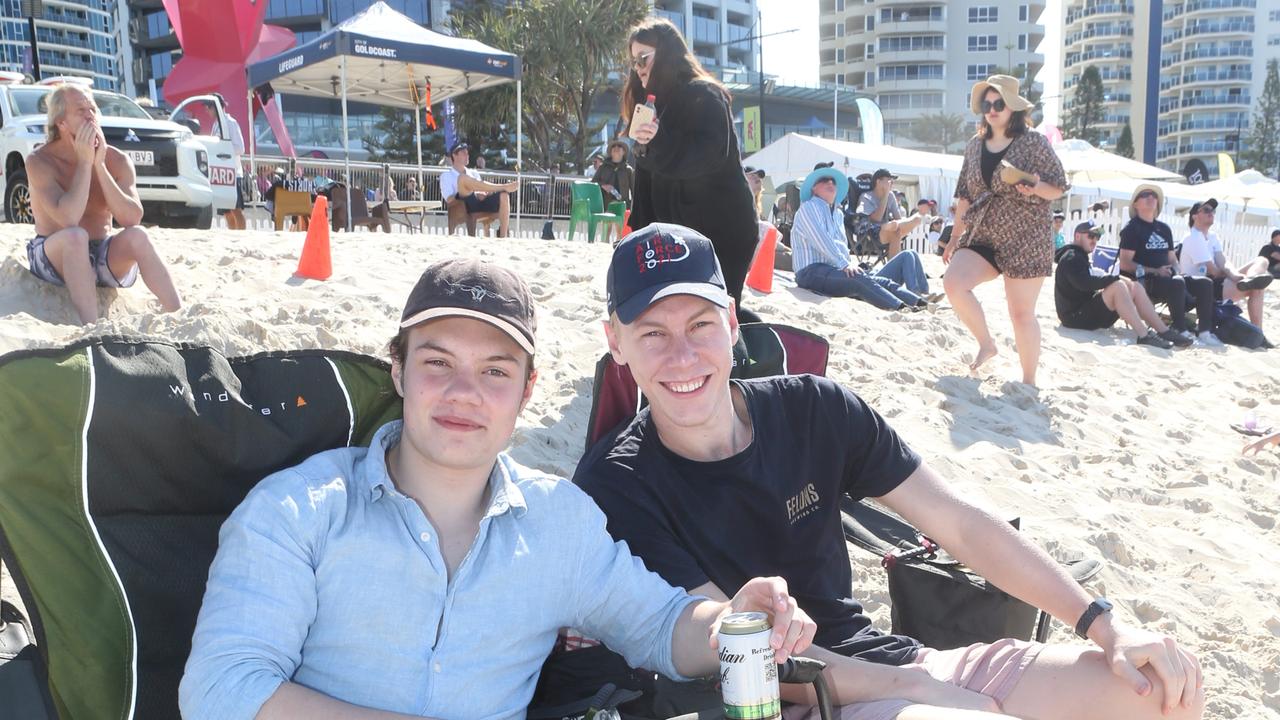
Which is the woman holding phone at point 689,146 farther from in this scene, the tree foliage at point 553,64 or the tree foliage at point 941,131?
the tree foliage at point 941,131

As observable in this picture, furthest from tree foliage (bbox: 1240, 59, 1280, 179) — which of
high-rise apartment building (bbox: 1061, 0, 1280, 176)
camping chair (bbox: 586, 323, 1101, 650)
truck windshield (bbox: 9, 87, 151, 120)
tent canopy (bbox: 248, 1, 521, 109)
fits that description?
camping chair (bbox: 586, 323, 1101, 650)

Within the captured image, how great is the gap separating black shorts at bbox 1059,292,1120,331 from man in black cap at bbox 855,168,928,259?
360 centimetres

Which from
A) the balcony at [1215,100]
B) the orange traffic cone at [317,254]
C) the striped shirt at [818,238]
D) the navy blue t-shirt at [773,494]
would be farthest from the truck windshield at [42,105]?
the balcony at [1215,100]

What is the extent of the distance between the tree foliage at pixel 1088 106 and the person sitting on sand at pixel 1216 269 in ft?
266

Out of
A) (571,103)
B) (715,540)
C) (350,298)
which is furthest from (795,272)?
(571,103)

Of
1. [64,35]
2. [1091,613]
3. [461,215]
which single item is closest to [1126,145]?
[461,215]

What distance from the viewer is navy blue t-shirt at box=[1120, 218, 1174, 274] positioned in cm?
980

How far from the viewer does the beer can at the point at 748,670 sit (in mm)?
1657

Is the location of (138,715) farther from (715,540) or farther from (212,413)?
(715,540)

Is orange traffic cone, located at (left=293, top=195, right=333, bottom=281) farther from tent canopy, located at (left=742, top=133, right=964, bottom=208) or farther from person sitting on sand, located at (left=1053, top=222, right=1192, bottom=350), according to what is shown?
tent canopy, located at (left=742, top=133, right=964, bottom=208)

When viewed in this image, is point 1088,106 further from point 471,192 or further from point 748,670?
point 748,670

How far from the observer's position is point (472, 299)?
201cm

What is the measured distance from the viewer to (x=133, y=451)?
2.07m

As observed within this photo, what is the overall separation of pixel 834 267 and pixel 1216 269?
4.51 m
